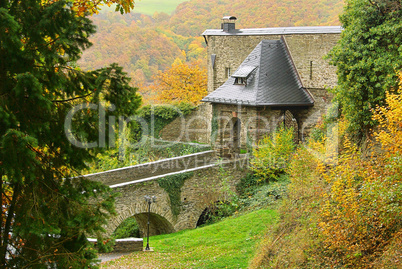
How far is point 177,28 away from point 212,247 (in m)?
41.2

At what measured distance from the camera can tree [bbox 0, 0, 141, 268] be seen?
15.0 ft

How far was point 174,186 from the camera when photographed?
611 inches

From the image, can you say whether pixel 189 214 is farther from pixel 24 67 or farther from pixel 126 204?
pixel 24 67

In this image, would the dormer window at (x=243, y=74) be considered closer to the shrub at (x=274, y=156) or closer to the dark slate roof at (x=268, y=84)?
the dark slate roof at (x=268, y=84)

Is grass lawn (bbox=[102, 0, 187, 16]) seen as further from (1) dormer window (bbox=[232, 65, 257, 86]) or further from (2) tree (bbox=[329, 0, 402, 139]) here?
(2) tree (bbox=[329, 0, 402, 139])

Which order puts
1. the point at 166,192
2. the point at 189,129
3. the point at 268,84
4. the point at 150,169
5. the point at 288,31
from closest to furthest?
the point at 166,192
the point at 150,169
the point at 268,84
the point at 288,31
the point at 189,129

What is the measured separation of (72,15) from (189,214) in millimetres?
12018

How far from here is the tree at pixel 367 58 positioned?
11030 millimetres

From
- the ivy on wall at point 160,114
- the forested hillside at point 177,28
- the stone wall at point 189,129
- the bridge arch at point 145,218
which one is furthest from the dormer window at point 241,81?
the forested hillside at point 177,28

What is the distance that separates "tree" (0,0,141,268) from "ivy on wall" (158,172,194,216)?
384 inches

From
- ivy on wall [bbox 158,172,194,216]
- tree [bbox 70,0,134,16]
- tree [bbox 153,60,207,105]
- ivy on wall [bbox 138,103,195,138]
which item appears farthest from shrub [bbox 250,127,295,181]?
tree [bbox 153,60,207,105]

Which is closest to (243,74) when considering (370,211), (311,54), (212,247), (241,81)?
(241,81)

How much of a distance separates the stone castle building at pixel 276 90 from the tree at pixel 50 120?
1346 centimetres

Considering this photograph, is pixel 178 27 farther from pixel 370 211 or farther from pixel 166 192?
pixel 370 211
